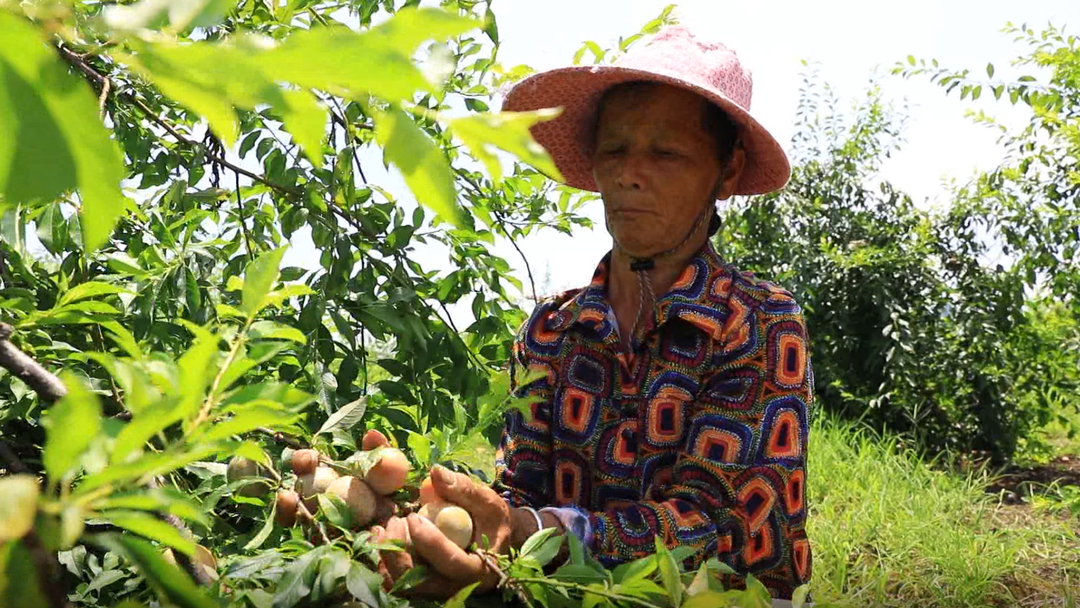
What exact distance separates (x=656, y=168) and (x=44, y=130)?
122 cm

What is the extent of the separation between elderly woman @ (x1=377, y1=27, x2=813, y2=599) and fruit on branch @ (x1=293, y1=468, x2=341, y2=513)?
16.3 inches

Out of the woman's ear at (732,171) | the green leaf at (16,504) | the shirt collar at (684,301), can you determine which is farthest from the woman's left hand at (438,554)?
the woman's ear at (732,171)

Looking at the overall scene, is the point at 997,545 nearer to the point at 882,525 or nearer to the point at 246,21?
the point at 882,525

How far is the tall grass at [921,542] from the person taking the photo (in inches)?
104

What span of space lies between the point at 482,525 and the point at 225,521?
27 cm

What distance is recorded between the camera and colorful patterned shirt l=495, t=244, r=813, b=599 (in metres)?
1.23

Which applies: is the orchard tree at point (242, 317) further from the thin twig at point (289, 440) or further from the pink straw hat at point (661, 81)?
the pink straw hat at point (661, 81)

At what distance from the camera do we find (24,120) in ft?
0.78

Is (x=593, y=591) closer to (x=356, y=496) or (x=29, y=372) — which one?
(x=356, y=496)

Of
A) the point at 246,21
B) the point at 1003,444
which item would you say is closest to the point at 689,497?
the point at 246,21

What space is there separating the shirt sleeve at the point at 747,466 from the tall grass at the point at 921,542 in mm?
1155

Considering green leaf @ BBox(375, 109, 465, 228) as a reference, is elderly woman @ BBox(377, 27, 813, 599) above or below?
below

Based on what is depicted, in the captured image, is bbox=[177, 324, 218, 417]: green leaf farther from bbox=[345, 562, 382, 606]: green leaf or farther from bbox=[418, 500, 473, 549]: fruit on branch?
bbox=[418, 500, 473, 549]: fruit on branch

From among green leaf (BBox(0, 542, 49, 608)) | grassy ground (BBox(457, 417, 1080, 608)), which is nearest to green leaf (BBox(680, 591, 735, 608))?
green leaf (BBox(0, 542, 49, 608))
